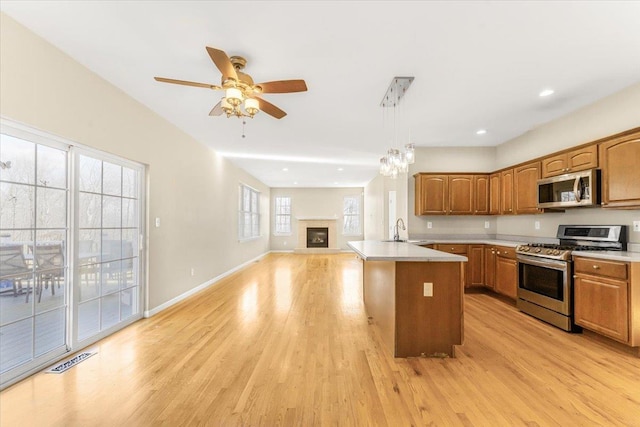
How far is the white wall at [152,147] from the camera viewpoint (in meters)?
2.15

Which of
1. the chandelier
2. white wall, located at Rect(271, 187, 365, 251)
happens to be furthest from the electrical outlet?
white wall, located at Rect(271, 187, 365, 251)

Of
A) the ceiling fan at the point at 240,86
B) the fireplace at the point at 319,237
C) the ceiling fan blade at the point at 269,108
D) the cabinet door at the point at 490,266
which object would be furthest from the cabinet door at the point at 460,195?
the fireplace at the point at 319,237

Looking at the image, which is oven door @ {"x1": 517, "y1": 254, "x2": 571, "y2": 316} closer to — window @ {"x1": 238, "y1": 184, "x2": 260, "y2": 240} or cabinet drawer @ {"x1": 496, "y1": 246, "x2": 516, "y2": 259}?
cabinet drawer @ {"x1": 496, "y1": 246, "x2": 516, "y2": 259}

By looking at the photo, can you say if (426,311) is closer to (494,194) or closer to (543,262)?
(543,262)

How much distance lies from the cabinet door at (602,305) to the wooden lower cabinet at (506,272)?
0.93 m

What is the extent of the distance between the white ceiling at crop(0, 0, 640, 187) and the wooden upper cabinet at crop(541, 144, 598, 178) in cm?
59

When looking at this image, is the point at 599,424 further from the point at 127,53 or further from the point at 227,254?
the point at 227,254

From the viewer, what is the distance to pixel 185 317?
144 inches

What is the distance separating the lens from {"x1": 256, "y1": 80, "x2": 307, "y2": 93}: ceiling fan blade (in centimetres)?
224

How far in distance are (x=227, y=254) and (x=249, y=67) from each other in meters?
4.70

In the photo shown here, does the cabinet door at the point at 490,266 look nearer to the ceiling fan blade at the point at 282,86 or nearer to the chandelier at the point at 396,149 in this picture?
the chandelier at the point at 396,149

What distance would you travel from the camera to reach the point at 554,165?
3.75 m

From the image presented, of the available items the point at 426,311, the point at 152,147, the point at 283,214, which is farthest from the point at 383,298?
the point at 283,214

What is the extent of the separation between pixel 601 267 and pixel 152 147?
5.20 m
